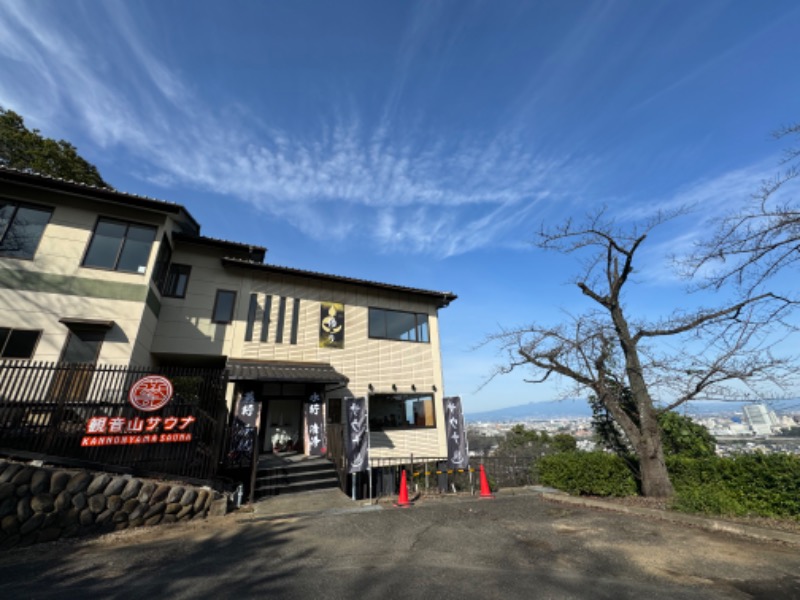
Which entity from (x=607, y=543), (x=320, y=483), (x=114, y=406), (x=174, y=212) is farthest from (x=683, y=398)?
(x=174, y=212)

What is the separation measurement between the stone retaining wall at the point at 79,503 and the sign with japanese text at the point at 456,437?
9029 millimetres

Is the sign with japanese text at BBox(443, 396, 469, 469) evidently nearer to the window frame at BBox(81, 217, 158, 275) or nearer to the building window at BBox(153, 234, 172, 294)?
the building window at BBox(153, 234, 172, 294)

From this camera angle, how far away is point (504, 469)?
43.0 feet

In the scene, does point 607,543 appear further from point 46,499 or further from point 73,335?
point 73,335

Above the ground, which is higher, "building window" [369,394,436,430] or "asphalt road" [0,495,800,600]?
"building window" [369,394,436,430]

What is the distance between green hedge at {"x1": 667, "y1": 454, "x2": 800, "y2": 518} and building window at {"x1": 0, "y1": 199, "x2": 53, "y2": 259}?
18.7 metres

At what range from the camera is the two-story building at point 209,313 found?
30.8 ft

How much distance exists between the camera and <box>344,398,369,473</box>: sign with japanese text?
9.95m

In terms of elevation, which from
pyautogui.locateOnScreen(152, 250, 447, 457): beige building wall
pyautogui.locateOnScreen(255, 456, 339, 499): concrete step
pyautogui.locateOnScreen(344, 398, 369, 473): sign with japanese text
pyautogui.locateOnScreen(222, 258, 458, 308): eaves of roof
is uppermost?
pyautogui.locateOnScreen(222, 258, 458, 308): eaves of roof

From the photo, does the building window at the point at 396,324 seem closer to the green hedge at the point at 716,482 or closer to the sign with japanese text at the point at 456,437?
the sign with japanese text at the point at 456,437

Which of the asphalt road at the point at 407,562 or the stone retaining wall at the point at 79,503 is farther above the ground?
the stone retaining wall at the point at 79,503

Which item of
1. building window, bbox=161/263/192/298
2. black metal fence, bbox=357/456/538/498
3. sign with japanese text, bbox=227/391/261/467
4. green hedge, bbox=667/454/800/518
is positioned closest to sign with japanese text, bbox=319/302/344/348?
sign with japanese text, bbox=227/391/261/467

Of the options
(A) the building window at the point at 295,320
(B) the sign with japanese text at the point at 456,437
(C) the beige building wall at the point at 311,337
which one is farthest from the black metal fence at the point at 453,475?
(A) the building window at the point at 295,320

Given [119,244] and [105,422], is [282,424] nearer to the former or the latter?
[105,422]
